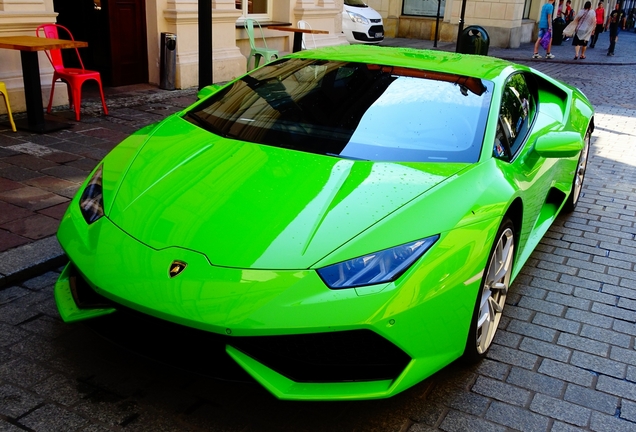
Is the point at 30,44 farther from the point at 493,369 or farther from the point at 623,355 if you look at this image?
the point at 623,355

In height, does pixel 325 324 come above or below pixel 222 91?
below

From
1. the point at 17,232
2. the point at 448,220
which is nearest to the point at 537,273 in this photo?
the point at 448,220

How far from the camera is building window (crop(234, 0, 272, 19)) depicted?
38.8 feet

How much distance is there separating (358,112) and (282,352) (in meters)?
1.61

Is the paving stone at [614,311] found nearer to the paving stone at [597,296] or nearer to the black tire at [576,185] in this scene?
the paving stone at [597,296]

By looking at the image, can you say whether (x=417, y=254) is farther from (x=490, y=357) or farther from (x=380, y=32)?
(x=380, y=32)

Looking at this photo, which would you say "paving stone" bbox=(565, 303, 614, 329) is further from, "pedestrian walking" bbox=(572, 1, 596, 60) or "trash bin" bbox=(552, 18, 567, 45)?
"trash bin" bbox=(552, 18, 567, 45)

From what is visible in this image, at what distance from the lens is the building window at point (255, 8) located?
465 inches

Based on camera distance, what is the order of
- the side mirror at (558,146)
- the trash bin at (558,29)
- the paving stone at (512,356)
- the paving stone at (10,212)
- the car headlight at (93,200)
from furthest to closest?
the trash bin at (558,29)
the paving stone at (10,212)
the side mirror at (558,146)
the paving stone at (512,356)
the car headlight at (93,200)

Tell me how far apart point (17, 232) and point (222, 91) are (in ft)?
5.22

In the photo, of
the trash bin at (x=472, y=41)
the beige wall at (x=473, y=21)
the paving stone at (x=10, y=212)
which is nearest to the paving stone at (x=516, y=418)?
the paving stone at (x=10, y=212)

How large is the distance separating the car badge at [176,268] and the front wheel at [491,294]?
124 centimetres

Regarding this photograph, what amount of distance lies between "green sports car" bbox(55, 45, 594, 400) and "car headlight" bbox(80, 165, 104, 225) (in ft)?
0.04

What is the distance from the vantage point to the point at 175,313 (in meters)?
2.35
